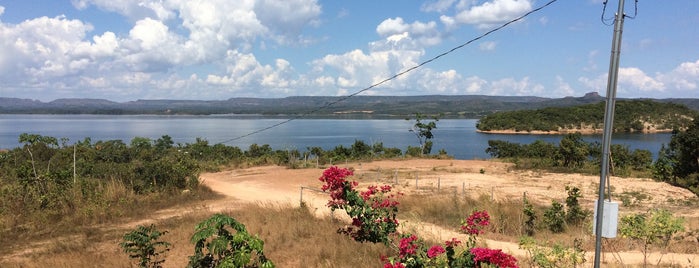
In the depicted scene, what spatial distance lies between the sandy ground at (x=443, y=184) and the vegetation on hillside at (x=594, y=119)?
82.5 m

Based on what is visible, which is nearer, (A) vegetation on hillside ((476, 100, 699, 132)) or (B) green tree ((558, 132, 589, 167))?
(B) green tree ((558, 132, 589, 167))

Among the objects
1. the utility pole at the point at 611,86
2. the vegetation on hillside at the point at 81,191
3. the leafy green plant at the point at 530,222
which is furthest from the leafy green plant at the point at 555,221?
the vegetation on hillside at the point at 81,191

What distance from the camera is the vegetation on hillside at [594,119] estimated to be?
9975 centimetres

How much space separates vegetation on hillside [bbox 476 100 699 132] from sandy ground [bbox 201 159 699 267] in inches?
3249

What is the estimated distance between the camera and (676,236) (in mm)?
8820

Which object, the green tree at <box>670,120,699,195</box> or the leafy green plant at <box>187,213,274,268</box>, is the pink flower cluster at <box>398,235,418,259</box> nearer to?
the leafy green plant at <box>187,213,274,268</box>

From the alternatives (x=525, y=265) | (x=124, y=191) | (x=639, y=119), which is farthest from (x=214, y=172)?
(x=639, y=119)

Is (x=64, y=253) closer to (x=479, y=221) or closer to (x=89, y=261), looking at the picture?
(x=89, y=261)

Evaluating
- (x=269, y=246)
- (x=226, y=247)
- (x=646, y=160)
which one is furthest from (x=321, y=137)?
(x=226, y=247)

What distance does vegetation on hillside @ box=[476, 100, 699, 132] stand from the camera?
9975cm

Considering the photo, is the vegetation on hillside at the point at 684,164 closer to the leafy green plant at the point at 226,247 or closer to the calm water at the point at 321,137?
the calm water at the point at 321,137

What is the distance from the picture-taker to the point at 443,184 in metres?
19.2

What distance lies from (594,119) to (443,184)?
92925mm

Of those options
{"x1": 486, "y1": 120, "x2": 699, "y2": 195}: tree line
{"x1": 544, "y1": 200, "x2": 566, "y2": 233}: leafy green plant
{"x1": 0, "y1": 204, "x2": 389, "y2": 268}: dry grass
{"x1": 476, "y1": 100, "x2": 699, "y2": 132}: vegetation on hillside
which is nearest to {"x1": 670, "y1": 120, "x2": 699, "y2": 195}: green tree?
{"x1": 486, "y1": 120, "x2": 699, "y2": 195}: tree line
